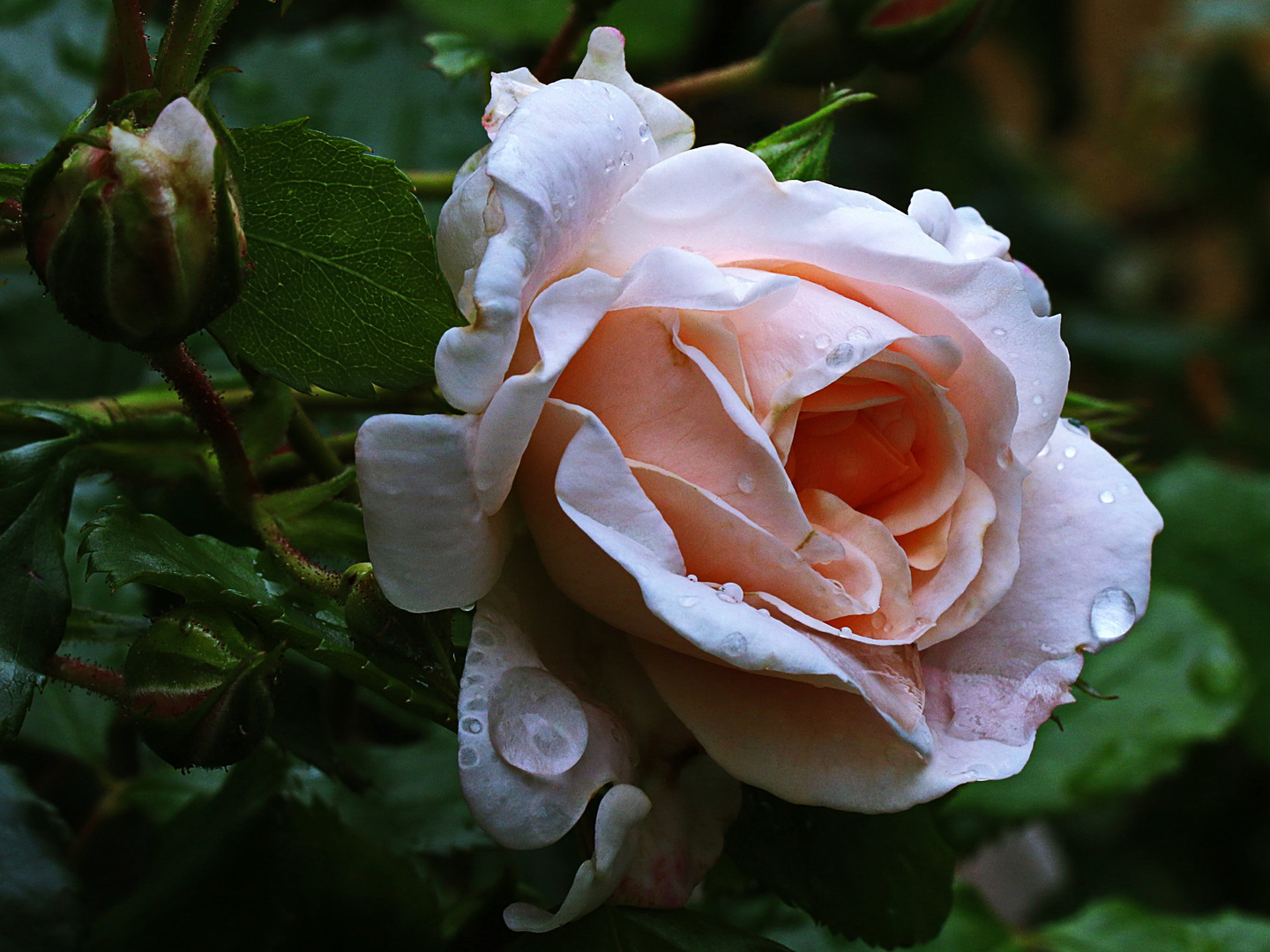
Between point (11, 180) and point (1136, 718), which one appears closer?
point (11, 180)

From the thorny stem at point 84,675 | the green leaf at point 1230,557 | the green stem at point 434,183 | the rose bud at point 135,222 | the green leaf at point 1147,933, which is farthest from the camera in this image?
the green leaf at point 1230,557

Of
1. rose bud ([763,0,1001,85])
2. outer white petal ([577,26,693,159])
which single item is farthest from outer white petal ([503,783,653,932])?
rose bud ([763,0,1001,85])

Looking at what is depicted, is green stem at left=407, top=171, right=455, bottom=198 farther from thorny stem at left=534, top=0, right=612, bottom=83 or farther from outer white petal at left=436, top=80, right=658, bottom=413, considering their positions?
outer white petal at left=436, top=80, right=658, bottom=413

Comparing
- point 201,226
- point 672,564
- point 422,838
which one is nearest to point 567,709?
point 672,564

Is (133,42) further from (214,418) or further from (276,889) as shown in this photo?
(276,889)

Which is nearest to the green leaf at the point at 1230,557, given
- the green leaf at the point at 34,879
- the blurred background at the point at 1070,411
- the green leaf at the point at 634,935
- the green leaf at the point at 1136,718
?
the blurred background at the point at 1070,411

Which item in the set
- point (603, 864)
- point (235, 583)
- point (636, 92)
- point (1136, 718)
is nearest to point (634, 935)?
point (603, 864)

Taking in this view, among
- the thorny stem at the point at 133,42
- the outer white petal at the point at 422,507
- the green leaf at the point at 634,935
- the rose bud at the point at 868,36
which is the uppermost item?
the thorny stem at the point at 133,42

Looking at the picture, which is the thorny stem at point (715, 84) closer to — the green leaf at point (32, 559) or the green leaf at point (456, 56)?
the green leaf at point (456, 56)
